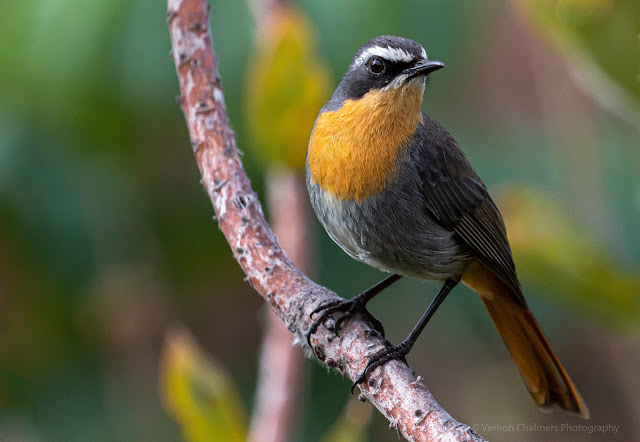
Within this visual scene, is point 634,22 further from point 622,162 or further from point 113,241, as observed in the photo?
point 113,241

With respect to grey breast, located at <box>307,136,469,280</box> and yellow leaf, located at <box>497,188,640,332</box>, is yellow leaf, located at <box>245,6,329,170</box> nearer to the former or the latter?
grey breast, located at <box>307,136,469,280</box>

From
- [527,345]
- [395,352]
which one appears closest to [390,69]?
[395,352]

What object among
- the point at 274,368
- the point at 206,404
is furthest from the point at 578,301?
the point at 206,404

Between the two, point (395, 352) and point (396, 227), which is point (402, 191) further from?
point (395, 352)

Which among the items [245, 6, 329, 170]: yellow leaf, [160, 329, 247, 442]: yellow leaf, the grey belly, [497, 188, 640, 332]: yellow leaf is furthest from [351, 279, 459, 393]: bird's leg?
[245, 6, 329, 170]: yellow leaf

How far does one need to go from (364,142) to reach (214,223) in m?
1.32

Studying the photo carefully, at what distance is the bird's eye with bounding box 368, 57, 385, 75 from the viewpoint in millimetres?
3260

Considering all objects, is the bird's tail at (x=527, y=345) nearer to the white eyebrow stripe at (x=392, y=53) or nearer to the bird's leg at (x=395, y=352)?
the bird's leg at (x=395, y=352)

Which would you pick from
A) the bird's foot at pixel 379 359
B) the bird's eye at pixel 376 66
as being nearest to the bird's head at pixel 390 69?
the bird's eye at pixel 376 66

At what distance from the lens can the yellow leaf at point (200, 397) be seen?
296 centimetres

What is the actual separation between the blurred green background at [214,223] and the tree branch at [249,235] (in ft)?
2.53

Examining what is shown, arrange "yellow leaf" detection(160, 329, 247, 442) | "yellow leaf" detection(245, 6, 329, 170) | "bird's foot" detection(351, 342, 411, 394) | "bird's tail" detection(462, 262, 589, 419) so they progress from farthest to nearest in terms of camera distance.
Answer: "bird's tail" detection(462, 262, 589, 419) → "yellow leaf" detection(245, 6, 329, 170) → "yellow leaf" detection(160, 329, 247, 442) → "bird's foot" detection(351, 342, 411, 394)

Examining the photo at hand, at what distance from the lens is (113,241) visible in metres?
4.39

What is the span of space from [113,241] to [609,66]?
2.58 m
